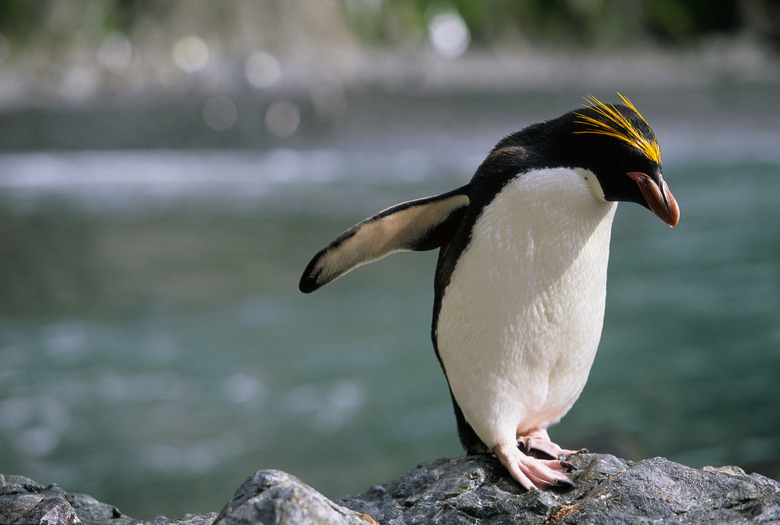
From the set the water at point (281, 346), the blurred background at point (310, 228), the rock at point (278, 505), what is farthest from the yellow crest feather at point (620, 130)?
the water at point (281, 346)

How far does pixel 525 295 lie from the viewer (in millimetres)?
1368

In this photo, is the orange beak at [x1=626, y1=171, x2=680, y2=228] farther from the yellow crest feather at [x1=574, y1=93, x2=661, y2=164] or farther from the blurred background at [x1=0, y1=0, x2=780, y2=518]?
the blurred background at [x1=0, y1=0, x2=780, y2=518]

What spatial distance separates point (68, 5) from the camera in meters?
12.6

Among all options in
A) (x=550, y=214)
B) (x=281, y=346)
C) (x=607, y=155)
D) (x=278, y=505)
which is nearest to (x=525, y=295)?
(x=550, y=214)

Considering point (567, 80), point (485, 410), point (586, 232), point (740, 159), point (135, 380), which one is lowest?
point (485, 410)

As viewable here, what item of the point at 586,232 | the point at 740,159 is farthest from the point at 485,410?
the point at 740,159

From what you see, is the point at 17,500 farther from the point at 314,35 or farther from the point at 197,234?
the point at 314,35

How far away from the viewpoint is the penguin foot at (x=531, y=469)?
51.4 inches

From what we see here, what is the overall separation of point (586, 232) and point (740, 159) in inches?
421

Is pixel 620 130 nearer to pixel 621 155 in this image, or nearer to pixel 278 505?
pixel 621 155

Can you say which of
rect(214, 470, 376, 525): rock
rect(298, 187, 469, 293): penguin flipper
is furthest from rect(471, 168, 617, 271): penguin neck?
rect(214, 470, 376, 525): rock

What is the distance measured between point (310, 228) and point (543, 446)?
5917 mm

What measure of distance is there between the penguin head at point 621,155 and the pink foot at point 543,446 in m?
0.46

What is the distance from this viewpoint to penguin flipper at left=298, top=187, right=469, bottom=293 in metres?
1.44
